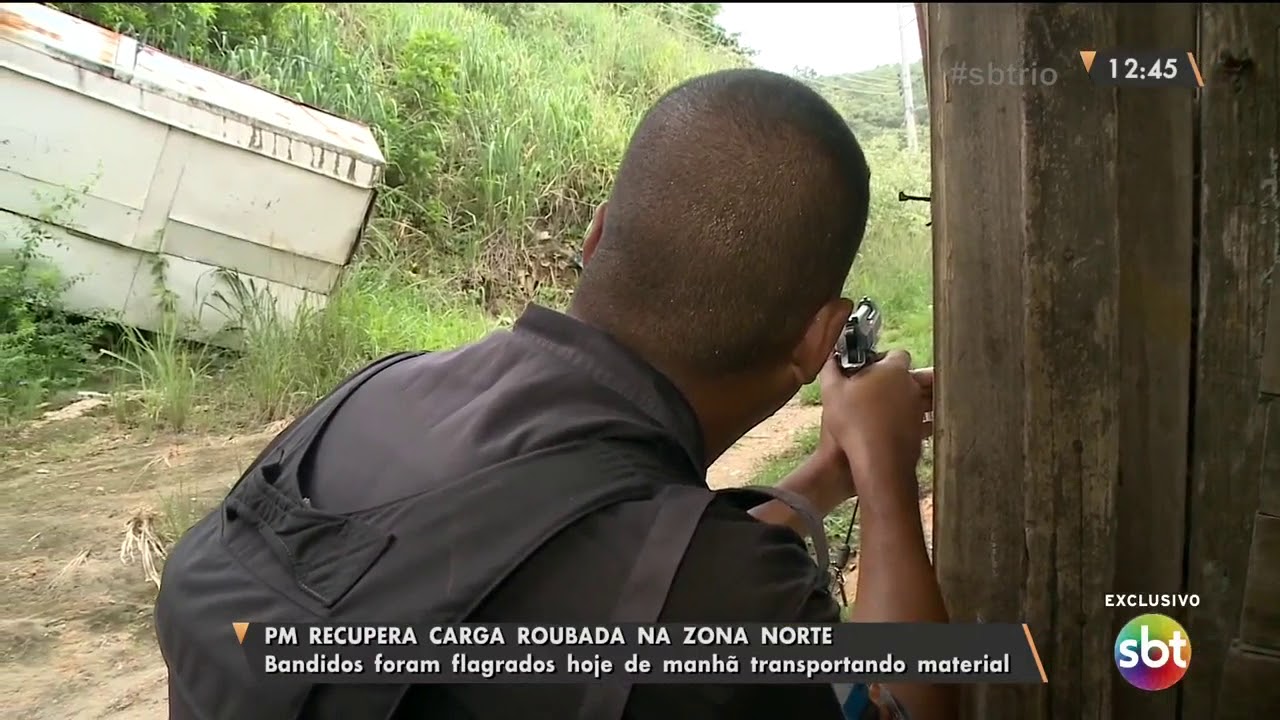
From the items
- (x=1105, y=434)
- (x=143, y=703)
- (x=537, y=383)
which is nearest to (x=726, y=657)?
(x=537, y=383)

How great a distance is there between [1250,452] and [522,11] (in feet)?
4.19

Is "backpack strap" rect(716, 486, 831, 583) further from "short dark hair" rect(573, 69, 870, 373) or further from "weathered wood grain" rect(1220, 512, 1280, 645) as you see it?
"weathered wood grain" rect(1220, 512, 1280, 645)

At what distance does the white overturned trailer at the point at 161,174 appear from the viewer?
4.17 feet

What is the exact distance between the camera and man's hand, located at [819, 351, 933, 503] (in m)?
1.00

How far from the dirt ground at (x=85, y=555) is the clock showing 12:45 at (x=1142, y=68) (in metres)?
1.19

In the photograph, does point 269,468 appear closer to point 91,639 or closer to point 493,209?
point 91,639

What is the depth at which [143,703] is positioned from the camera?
1341 mm

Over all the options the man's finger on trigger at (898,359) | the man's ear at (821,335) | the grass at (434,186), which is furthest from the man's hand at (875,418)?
the grass at (434,186)

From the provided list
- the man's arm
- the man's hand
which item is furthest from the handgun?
the man's arm

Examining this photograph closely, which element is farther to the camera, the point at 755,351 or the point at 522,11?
the point at 522,11

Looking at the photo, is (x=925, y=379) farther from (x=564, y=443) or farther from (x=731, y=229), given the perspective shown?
(x=564, y=443)

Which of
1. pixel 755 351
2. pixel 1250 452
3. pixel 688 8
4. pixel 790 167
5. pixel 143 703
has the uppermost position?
pixel 688 8

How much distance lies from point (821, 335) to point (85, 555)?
1076mm

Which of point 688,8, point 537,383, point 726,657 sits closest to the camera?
point 726,657
